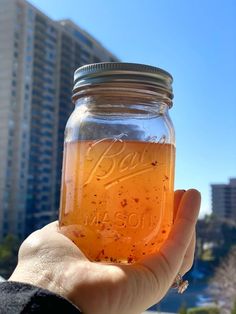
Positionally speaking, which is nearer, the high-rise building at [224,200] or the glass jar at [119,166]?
the glass jar at [119,166]

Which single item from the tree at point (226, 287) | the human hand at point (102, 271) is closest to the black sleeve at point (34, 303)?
the human hand at point (102, 271)

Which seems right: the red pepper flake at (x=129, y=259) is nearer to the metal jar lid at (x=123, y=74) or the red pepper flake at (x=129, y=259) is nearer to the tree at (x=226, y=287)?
the metal jar lid at (x=123, y=74)

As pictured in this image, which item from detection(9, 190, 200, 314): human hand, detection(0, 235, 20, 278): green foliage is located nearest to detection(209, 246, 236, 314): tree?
detection(0, 235, 20, 278): green foliage

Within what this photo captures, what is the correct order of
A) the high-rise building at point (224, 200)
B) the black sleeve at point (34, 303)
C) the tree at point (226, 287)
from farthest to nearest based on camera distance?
the high-rise building at point (224, 200)
the tree at point (226, 287)
the black sleeve at point (34, 303)

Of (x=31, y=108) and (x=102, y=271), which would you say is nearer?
(x=102, y=271)

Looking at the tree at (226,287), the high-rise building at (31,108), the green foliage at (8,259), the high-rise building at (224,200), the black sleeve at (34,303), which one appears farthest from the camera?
the high-rise building at (31,108)

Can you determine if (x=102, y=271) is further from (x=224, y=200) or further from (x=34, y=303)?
(x=224, y=200)

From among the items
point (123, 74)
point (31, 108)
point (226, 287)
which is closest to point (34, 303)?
point (123, 74)
